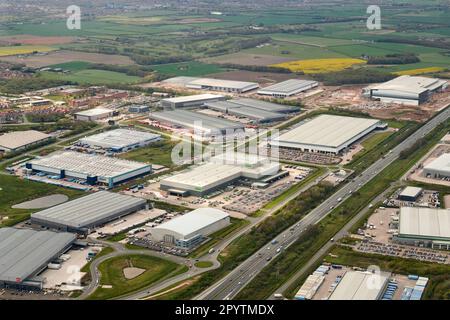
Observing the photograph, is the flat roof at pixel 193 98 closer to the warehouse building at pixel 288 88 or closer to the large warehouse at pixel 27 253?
the warehouse building at pixel 288 88

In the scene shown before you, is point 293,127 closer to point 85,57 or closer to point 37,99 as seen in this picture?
point 37,99

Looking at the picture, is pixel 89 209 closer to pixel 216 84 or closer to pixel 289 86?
pixel 216 84

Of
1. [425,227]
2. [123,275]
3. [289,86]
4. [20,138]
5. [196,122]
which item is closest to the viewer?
[123,275]

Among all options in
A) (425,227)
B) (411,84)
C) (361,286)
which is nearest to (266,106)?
(411,84)

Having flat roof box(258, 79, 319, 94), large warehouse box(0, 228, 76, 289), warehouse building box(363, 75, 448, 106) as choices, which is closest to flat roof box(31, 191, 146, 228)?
large warehouse box(0, 228, 76, 289)

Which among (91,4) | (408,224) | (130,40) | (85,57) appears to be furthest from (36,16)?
(408,224)

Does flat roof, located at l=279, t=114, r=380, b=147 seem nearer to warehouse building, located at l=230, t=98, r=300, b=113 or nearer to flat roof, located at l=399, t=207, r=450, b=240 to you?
warehouse building, located at l=230, t=98, r=300, b=113
